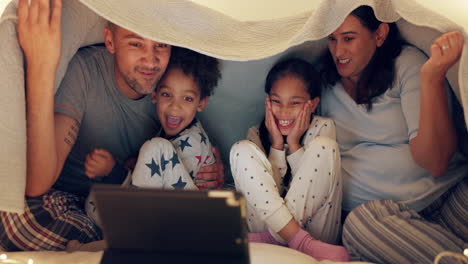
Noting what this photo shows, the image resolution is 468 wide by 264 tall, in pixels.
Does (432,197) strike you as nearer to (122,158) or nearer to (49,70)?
(122,158)

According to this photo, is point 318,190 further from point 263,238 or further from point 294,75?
point 294,75

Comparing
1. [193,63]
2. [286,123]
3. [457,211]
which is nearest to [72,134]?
[193,63]

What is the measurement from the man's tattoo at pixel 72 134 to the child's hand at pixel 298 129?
594 millimetres

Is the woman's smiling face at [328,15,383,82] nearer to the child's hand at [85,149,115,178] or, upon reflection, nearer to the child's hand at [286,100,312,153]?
the child's hand at [286,100,312,153]

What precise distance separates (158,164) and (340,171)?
494 mm

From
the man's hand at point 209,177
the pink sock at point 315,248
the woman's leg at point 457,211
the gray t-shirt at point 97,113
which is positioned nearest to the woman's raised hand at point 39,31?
the gray t-shirt at point 97,113

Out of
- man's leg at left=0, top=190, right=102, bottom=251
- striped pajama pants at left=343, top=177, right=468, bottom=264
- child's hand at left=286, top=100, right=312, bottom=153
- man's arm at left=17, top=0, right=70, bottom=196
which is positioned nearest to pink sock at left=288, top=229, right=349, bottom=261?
striped pajama pants at left=343, top=177, right=468, bottom=264

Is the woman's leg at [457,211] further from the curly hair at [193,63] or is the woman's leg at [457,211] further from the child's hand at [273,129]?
the curly hair at [193,63]

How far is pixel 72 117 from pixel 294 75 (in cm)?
64

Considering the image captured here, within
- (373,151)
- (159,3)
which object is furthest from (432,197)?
(159,3)

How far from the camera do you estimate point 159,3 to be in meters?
1.15

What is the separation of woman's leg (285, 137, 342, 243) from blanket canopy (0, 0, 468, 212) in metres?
0.28

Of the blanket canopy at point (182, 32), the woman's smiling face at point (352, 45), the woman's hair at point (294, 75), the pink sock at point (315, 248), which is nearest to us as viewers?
the blanket canopy at point (182, 32)

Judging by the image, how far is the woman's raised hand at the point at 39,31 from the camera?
1.05m
